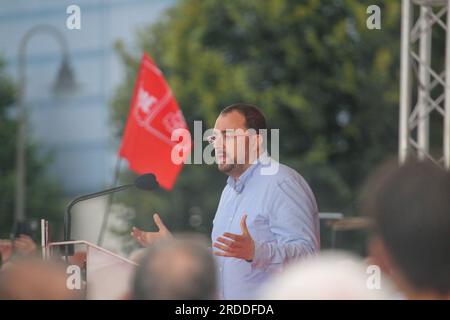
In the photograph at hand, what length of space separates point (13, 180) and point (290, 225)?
17796 mm

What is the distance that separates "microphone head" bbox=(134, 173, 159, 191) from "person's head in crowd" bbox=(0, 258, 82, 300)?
49.4 inches

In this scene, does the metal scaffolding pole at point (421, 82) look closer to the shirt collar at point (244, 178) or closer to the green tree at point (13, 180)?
the shirt collar at point (244, 178)

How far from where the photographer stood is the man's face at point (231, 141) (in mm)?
3418

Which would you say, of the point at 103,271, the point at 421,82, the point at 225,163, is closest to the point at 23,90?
the point at 421,82

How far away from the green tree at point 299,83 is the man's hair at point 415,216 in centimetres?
1391

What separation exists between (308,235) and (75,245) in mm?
727

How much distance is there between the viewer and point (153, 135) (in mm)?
6738

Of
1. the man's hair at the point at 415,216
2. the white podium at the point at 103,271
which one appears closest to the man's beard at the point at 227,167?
the white podium at the point at 103,271

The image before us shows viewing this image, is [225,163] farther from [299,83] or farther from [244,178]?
[299,83]

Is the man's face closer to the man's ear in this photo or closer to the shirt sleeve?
the shirt sleeve

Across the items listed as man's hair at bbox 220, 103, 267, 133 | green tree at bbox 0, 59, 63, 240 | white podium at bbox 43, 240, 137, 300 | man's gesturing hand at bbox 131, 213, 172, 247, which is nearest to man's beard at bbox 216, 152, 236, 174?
man's hair at bbox 220, 103, 267, 133

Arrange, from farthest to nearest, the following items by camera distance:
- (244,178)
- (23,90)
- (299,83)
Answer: (23,90) < (299,83) < (244,178)

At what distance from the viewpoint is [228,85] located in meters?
16.9
